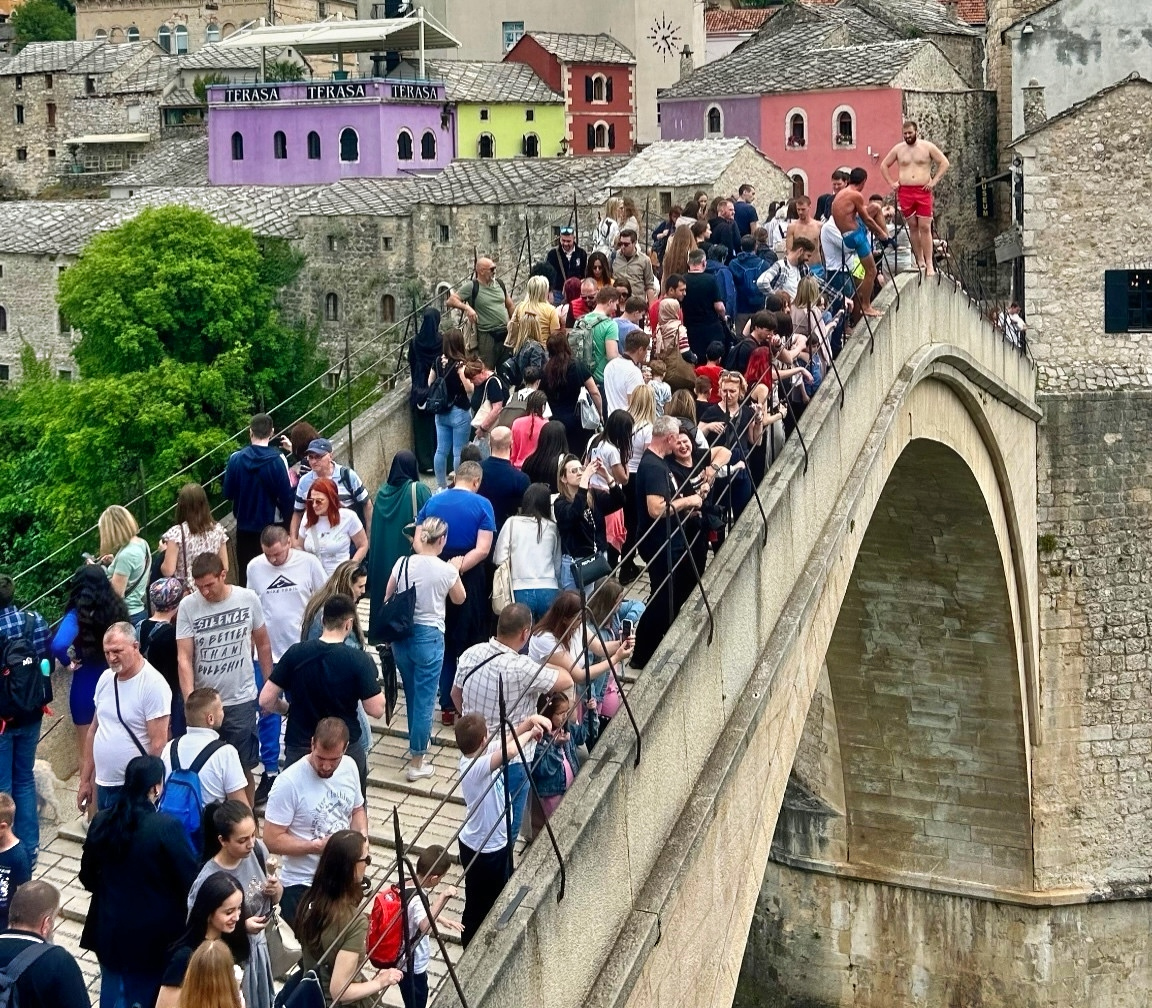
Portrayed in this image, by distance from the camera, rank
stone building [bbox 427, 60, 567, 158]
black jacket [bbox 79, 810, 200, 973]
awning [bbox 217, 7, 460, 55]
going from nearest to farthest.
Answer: black jacket [bbox 79, 810, 200, 973], awning [bbox 217, 7, 460, 55], stone building [bbox 427, 60, 567, 158]

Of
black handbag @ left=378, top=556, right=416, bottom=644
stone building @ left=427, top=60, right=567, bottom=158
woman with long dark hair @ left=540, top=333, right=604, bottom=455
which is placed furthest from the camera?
stone building @ left=427, top=60, right=567, bottom=158

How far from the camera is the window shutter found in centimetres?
2416

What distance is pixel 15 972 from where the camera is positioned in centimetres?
535

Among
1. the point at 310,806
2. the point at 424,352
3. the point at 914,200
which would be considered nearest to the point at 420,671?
the point at 310,806

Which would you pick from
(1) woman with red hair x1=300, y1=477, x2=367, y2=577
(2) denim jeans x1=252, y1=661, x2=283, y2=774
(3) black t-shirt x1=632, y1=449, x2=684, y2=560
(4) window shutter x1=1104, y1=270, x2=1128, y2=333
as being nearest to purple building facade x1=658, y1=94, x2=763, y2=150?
(4) window shutter x1=1104, y1=270, x2=1128, y2=333

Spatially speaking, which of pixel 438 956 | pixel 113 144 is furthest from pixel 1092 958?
pixel 113 144

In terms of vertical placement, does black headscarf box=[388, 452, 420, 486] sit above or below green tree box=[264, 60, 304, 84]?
below

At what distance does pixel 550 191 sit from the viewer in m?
35.2

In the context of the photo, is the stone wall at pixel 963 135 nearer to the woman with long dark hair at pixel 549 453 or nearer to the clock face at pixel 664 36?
the clock face at pixel 664 36

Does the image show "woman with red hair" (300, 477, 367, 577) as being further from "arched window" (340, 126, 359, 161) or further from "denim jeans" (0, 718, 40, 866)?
"arched window" (340, 126, 359, 161)

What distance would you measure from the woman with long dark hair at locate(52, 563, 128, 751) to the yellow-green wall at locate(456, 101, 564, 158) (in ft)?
126

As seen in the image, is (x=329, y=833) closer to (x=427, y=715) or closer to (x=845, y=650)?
(x=427, y=715)

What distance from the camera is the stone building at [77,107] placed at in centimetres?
5919

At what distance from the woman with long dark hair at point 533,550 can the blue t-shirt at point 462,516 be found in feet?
0.64
